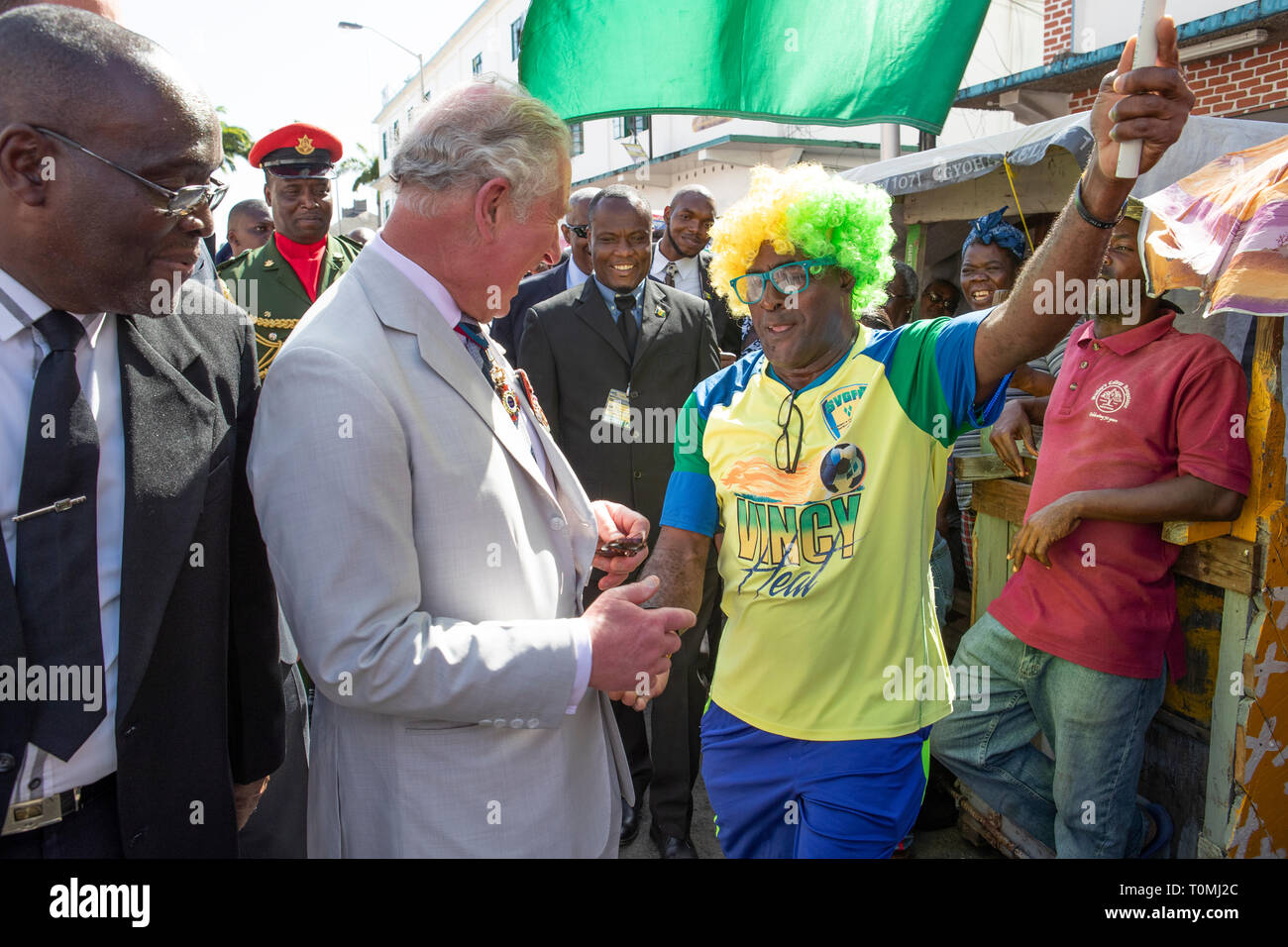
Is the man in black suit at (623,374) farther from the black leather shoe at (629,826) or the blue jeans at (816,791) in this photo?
the blue jeans at (816,791)

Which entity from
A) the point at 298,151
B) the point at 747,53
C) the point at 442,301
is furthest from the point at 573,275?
the point at 442,301

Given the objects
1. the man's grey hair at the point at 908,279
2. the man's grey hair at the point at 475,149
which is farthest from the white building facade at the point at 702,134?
the man's grey hair at the point at 908,279

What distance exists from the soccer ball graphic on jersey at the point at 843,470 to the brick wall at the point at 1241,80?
10.0m

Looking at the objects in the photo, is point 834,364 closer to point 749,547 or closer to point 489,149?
point 749,547

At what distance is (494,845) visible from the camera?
171 cm

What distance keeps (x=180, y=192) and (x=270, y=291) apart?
9.38 ft

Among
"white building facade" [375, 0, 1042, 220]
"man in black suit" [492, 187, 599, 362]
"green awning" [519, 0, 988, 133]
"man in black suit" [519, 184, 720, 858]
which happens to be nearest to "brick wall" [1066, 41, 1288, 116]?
"white building facade" [375, 0, 1042, 220]

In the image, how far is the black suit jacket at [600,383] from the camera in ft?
14.1

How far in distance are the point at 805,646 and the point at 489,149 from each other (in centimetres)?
147

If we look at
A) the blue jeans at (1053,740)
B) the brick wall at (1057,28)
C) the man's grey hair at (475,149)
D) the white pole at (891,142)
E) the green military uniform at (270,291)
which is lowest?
the blue jeans at (1053,740)

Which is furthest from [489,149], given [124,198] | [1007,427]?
[1007,427]

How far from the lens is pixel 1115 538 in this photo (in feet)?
9.48

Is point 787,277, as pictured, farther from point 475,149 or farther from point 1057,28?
point 1057,28

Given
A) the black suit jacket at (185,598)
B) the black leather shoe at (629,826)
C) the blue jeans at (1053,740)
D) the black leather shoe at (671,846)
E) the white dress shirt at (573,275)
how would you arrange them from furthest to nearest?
the white dress shirt at (573,275)
the black leather shoe at (629,826)
the black leather shoe at (671,846)
the blue jeans at (1053,740)
the black suit jacket at (185,598)
